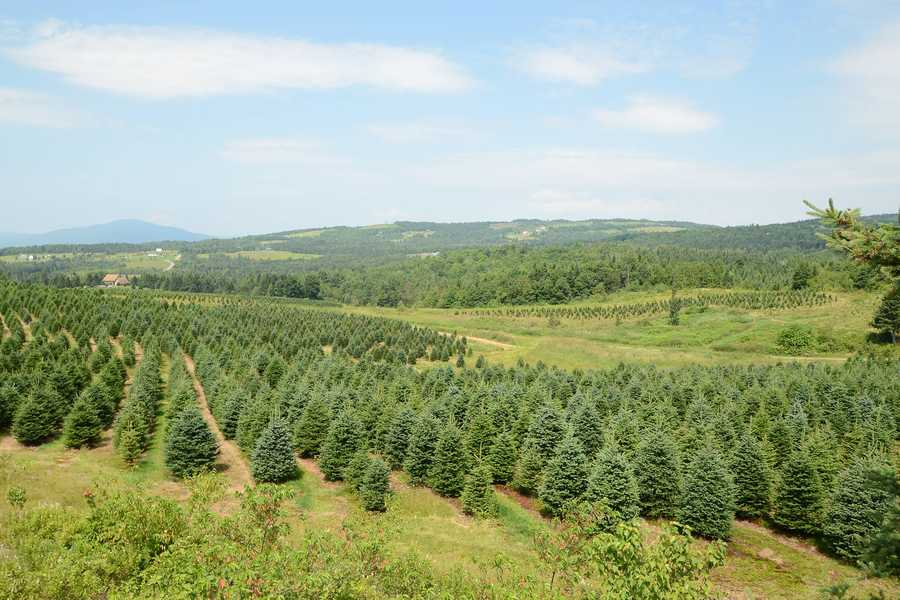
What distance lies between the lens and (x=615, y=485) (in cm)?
3138

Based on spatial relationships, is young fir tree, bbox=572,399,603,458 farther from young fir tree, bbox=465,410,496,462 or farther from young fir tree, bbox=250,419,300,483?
young fir tree, bbox=250,419,300,483

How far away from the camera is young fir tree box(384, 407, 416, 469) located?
134ft

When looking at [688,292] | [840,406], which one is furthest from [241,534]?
[688,292]

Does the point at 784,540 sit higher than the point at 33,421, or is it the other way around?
the point at 33,421

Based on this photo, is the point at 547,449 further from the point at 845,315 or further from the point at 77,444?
the point at 845,315

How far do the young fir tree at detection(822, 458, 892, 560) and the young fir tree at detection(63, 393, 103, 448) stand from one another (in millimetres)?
50994

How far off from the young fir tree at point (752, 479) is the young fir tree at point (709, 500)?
316cm

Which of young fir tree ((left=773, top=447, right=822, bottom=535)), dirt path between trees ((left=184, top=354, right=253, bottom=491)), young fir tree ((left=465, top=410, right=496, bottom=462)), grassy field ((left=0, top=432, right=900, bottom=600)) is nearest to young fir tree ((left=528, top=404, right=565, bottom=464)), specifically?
young fir tree ((left=465, top=410, right=496, bottom=462))

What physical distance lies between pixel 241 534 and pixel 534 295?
143022mm

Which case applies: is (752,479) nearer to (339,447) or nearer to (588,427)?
(588,427)

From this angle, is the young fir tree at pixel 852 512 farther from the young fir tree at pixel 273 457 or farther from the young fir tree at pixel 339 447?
the young fir tree at pixel 273 457

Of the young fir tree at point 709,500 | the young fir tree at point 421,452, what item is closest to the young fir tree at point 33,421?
the young fir tree at point 421,452

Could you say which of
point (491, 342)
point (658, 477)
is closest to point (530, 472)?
point (658, 477)

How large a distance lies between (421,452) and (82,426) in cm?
2688
